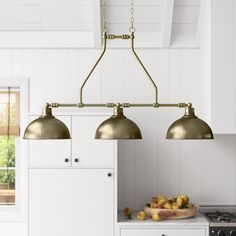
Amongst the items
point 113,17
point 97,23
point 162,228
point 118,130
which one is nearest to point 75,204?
point 162,228

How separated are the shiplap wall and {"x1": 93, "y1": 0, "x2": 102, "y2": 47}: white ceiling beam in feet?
0.55

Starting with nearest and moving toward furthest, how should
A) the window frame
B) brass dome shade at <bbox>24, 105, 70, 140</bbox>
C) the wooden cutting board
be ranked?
1. brass dome shade at <bbox>24, 105, 70, 140</bbox>
2. the wooden cutting board
3. the window frame

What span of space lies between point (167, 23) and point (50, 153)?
5.07ft

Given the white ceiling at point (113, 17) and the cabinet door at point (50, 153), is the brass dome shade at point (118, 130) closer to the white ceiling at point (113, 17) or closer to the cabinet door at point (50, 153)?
the cabinet door at point (50, 153)

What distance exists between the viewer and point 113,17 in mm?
4723

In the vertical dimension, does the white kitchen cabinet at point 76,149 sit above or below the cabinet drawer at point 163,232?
above

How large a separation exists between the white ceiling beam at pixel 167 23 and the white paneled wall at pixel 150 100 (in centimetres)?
15

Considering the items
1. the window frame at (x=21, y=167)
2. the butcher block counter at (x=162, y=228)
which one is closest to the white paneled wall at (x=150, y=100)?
the window frame at (x=21, y=167)

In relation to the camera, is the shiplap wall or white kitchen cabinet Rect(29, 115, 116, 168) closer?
white kitchen cabinet Rect(29, 115, 116, 168)

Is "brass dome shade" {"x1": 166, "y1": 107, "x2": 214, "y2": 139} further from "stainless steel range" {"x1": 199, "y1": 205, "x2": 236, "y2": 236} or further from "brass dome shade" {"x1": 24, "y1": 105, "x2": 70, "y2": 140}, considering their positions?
"stainless steel range" {"x1": 199, "y1": 205, "x2": 236, "y2": 236}

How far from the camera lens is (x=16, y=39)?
4.89 m

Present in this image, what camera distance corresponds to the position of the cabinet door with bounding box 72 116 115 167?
4.45 meters

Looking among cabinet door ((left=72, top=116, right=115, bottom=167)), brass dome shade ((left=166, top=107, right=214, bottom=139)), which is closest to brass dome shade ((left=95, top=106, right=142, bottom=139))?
brass dome shade ((left=166, top=107, right=214, bottom=139))

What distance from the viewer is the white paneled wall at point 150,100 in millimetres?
4965
